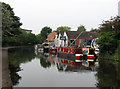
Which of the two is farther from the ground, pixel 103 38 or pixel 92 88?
pixel 103 38

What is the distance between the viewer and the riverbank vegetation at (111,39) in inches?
884

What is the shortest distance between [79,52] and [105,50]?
15.1 ft

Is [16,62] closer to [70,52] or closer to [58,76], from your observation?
[58,76]

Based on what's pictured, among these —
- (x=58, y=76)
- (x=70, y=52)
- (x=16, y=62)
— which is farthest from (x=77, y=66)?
(x=70, y=52)

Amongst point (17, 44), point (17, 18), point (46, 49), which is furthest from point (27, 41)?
point (46, 49)

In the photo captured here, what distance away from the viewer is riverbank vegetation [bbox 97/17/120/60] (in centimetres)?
2245

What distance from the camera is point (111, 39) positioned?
22.3m

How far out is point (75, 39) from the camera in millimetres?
51125

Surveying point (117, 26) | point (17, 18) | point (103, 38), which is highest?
point (17, 18)

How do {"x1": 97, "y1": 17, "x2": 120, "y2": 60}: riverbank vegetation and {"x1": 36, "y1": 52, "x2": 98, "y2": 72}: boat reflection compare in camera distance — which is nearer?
{"x1": 36, "y1": 52, "x2": 98, "y2": 72}: boat reflection

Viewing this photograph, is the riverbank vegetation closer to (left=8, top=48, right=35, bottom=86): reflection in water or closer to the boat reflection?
the boat reflection

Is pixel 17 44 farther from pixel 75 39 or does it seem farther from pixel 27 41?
pixel 75 39

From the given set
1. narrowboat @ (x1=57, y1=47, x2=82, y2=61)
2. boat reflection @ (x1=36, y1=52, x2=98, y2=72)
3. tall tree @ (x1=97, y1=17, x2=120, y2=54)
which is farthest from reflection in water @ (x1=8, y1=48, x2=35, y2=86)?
tall tree @ (x1=97, y1=17, x2=120, y2=54)

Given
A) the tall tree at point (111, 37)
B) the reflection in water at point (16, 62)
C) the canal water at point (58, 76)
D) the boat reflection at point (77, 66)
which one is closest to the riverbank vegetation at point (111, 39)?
the tall tree at point (111, 37)
